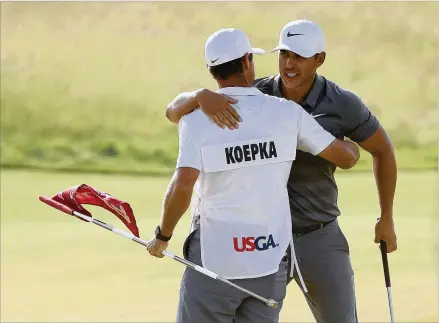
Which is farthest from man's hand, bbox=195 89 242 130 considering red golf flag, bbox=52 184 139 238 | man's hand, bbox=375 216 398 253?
man's hand, bbox=375 216 398 253

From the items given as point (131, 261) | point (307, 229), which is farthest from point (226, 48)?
point (131, 261)

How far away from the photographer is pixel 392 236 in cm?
439

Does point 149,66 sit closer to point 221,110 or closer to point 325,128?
point 325,128

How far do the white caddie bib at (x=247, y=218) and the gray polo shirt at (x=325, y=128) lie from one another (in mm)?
484

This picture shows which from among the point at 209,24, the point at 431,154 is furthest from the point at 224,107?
the point at 209,24

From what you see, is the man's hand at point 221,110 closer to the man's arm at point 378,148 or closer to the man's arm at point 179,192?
the man's arm at point 179,192

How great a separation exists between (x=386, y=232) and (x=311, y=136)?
81 centimetres

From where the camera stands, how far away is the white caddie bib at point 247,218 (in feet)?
11.7

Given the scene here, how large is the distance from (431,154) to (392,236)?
314 inches

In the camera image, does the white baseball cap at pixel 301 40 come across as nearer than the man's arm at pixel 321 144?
No

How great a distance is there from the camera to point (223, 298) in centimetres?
369

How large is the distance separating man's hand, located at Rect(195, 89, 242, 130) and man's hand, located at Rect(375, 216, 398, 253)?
3.27 feet

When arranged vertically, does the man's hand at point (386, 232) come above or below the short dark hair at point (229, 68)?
below

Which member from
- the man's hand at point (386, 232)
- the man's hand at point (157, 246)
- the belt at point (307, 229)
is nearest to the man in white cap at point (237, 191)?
the man's hand at point (157, 246)
